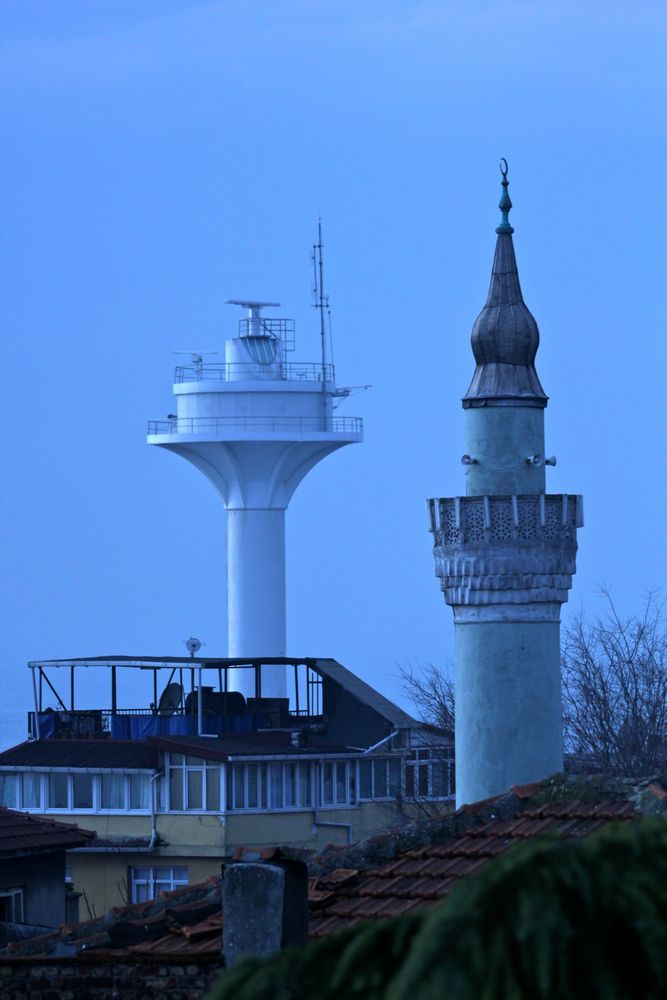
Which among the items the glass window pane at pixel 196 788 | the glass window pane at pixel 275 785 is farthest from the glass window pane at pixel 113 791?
the glass window pane at pixel 275 785

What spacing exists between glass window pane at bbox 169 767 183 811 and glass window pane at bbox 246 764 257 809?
155 cm

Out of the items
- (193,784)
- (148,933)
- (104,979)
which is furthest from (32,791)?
(104,979)

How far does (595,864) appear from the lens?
4219 mm

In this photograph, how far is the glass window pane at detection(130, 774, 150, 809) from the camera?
4488cm

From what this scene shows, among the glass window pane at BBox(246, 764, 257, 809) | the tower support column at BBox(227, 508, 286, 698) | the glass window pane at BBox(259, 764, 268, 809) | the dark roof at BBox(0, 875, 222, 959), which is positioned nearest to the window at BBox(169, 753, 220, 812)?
the glass window pane at BBox(246, 764, 257, 809)

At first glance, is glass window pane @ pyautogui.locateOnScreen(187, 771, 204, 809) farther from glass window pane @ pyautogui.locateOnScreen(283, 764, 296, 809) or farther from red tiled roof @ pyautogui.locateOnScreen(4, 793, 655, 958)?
red tiled roof @ pyautogui.locateOnScreen(4, 793, 655, 958)

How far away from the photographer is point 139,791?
148 ft

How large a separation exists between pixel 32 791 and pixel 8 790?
0.80 metres

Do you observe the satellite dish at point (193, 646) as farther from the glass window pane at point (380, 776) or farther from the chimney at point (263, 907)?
the chimney at point (263, 907)

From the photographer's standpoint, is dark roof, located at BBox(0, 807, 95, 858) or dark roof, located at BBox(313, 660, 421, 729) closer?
dark roof, located at BBox(0, 807, 95, 858)

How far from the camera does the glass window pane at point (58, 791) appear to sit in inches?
1802

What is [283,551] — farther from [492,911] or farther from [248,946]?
[492,911]

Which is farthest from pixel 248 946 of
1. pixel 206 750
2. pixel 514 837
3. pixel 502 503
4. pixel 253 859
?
pixel 206 750

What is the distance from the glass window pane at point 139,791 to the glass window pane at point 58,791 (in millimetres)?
1720
